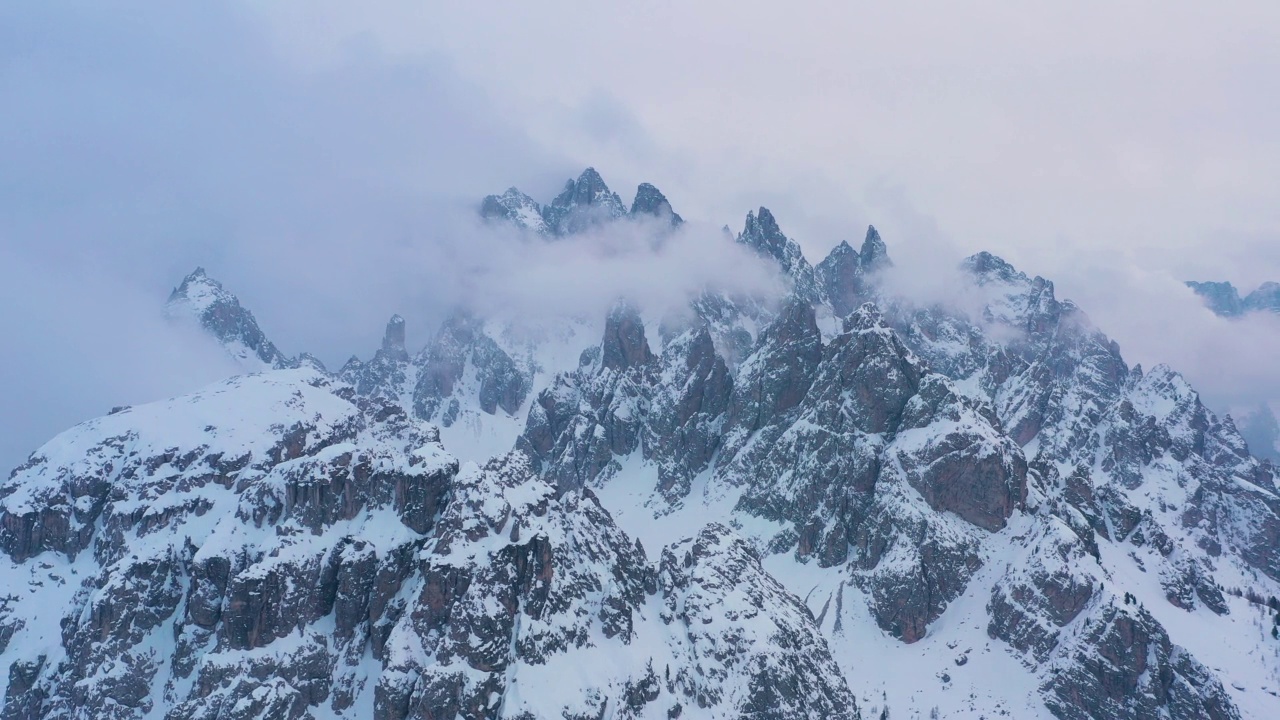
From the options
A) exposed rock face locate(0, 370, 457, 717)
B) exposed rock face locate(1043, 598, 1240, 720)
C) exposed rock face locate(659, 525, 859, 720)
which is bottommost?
exposed rock face locate(0, 370, 457, 717)

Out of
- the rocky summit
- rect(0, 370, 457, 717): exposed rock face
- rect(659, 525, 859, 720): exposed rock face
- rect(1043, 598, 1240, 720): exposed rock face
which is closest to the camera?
the rocky summit

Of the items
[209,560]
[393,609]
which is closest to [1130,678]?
[393,609]

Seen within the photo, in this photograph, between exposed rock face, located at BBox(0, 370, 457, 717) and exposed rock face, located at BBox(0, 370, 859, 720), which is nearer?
exposed rock face, located at BBox(0, 370, 859, 720)

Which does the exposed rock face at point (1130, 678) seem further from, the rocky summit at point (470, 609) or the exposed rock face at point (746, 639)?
the exposed rock face at point (746, 639)

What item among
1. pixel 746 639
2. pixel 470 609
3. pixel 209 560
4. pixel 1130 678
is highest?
pixel 1130 678

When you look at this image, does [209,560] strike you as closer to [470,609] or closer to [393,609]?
[393,609]

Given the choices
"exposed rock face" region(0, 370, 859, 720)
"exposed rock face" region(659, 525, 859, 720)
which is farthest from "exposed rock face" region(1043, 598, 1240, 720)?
"exposed rock face" region(0, 370, 859, 720)

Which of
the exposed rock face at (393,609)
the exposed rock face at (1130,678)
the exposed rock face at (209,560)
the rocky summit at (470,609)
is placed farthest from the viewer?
the exposed rock face at (1130,678)

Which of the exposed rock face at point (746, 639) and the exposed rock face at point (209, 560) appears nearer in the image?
the exposed rock face at point (209, 560)

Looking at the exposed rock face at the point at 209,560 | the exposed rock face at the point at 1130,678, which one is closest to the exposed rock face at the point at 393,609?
the exposed rock face at the point at 209,560

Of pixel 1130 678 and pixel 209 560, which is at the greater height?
pixel 1130 678

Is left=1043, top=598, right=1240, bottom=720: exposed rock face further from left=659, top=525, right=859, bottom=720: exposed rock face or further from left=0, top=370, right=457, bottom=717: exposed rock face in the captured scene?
left=0, top=370, right=457, bottom=717: exposed rock face

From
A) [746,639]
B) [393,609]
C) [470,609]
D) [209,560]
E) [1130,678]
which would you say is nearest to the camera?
[470,609]
